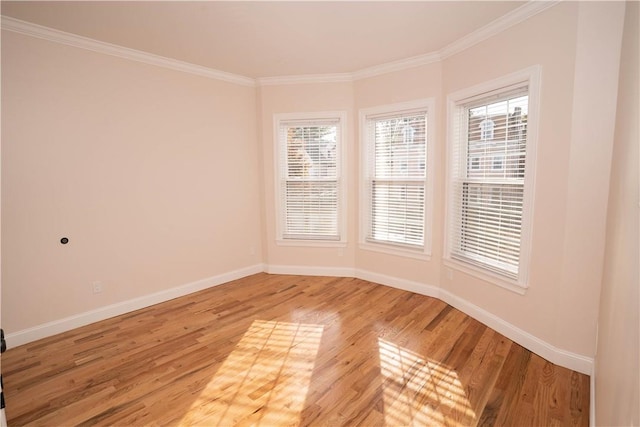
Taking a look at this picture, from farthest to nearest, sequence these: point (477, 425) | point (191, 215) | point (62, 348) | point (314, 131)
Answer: point (314, 131) → point (191, 215) → point (62, 348) → point (477, 425)

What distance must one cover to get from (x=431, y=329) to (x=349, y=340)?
807mm

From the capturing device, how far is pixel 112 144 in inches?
130

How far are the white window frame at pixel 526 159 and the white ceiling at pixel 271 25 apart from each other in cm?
54

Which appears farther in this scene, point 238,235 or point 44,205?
point 238,235

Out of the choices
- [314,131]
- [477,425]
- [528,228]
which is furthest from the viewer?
[314,131]

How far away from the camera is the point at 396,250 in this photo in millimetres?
4043

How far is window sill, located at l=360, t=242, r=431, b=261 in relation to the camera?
3820 millimetres

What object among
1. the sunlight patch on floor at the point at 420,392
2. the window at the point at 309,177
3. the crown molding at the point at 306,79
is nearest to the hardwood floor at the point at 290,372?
the sunlight patch on floor at the point at 420,392

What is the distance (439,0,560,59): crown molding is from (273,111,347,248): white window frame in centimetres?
145

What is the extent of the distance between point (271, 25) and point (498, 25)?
6.39 ft

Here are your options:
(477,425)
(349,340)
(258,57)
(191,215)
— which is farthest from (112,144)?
(477,425)

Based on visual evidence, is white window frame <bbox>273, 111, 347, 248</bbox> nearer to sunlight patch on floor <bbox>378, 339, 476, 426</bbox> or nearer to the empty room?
the empty room

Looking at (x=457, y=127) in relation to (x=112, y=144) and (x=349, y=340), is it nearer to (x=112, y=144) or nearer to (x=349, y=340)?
(x=349, y=340)

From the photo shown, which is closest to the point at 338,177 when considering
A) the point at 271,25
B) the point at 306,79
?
the point at 306,79
